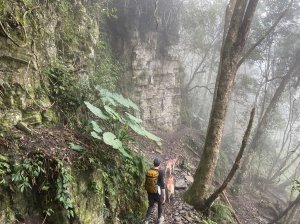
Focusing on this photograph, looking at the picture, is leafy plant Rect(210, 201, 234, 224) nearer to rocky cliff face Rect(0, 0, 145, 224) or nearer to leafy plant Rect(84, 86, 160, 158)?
rocky cliff face Rect(0, 0, 145, 224)

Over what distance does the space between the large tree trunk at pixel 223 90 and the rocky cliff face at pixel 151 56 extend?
24.0ft

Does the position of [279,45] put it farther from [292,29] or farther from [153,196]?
[153,196]

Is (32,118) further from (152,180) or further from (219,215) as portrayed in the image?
(219,215)

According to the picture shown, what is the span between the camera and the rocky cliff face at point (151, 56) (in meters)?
15.0

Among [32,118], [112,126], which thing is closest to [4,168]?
[32,118]

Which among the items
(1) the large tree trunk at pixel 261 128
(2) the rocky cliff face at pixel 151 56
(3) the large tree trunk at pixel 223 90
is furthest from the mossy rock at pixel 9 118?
(1) the large tree trunk at pixel 261 128

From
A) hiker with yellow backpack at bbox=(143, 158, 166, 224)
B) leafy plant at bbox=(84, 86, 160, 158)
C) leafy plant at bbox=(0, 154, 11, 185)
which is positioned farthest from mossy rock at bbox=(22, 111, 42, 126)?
hiker with yellow backpack at bbox=(143, 158, 166, 224)

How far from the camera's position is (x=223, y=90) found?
768cm

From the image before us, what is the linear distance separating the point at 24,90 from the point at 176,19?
533 inches

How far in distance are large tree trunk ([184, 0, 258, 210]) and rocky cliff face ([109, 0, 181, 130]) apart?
24.0 feet

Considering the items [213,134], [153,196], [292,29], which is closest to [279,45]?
[292,29]

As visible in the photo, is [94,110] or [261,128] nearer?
[94,110]

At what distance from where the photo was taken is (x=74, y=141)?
20.0ft

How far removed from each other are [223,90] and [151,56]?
918cm
